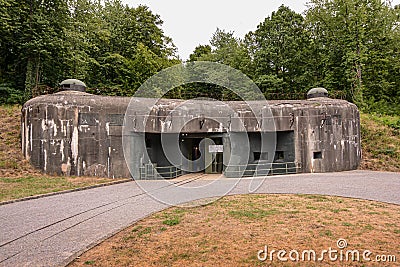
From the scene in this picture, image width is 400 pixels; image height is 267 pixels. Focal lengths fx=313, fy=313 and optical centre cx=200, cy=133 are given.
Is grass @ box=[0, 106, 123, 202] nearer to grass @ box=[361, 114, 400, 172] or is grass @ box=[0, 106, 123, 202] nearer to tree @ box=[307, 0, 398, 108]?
grass @ box=[361, 114, 400, 172]

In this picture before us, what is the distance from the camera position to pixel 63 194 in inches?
420

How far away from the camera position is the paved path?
5.25m

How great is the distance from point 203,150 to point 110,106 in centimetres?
702

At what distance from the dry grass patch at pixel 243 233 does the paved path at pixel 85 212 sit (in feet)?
1.79

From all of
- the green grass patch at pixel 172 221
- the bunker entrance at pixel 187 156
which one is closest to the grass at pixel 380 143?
the bunker entrance at pixel 187 156

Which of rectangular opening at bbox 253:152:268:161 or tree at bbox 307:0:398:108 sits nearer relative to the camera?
rectangular opening at bbox 253:152:268:161

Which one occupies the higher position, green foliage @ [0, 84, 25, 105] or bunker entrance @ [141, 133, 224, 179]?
green foliage @ [0, 84, 25, 105]

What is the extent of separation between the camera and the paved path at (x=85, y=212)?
207 inches

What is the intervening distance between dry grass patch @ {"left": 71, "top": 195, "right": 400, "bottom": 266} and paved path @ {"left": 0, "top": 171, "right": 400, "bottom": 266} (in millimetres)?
547

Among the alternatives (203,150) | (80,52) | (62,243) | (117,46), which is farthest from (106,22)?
(62,243)

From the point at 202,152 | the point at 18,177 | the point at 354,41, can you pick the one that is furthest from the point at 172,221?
the point at 354,41

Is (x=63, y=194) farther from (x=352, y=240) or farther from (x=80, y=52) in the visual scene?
(x=80, y=52)

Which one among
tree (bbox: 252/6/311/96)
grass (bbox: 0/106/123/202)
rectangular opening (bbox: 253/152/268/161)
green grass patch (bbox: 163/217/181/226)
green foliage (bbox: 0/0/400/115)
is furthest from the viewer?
tree (bbox: 252/6/311/96)

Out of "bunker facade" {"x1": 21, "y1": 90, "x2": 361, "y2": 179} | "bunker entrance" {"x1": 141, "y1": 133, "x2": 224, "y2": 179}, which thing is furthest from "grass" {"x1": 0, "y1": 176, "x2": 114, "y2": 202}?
"bunker entrance" {"x1": 141, "y1": 133, "x2": 224, "y2": 179}
